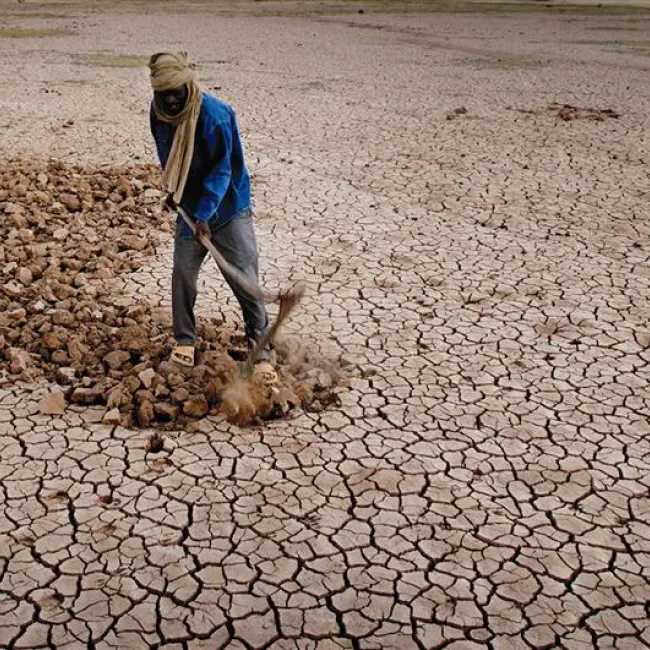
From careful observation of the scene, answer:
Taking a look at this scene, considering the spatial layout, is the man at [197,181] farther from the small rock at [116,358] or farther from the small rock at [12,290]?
the small rock at [12,290]

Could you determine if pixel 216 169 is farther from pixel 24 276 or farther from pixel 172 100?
pixel 24 276

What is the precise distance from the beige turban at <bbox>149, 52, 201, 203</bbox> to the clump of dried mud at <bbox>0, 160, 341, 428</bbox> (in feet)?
3.04

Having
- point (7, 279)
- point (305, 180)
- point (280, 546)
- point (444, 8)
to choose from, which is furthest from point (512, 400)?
point (444, 8)

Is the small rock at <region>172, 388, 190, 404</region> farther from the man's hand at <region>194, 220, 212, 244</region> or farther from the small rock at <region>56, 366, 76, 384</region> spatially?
the man's hand at <region>194, 220, 212, 244</region>

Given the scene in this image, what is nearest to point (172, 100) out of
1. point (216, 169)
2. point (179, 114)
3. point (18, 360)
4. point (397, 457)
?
point (179, 114)

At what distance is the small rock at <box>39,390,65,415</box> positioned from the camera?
155 inches

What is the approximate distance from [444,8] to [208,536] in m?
32.7

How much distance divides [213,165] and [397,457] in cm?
156

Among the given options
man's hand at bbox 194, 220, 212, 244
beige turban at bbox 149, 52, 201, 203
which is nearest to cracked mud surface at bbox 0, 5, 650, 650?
man's hand at bbox 194, 220, 212, 244

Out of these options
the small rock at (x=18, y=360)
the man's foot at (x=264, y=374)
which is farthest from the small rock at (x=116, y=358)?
the man's foot at (x=264, y=374)

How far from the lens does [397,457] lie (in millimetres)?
3648

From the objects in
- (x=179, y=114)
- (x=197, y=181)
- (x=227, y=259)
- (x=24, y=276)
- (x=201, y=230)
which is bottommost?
(x=24, y=276)

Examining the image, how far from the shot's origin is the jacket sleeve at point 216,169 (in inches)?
Result: 147

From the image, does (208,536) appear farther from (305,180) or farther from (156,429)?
(305,180)
